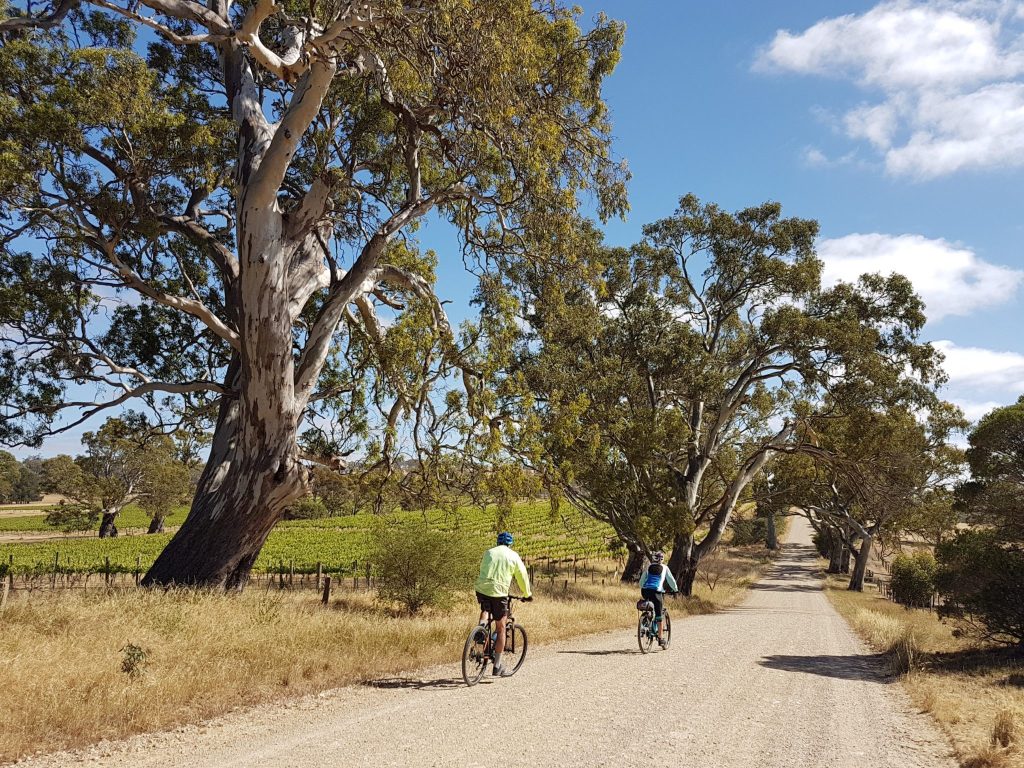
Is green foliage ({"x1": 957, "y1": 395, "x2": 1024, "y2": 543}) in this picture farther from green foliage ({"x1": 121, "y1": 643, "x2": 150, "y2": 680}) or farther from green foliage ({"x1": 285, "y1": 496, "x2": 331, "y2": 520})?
green foliage ({"x1": 285, "y1": 496, "x2": 331, "y2": 520})

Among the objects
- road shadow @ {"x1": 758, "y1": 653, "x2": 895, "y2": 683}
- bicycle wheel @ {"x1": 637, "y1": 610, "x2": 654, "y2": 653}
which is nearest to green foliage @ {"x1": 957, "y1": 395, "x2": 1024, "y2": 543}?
road shadow @ {"x1": 758, "y1": 653, "x2": 895, "y2": 683}

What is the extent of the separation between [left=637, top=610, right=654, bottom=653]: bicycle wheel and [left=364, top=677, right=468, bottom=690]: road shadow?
4073 millimetres

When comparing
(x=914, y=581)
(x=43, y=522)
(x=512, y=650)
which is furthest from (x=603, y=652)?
(x=43, y=522)

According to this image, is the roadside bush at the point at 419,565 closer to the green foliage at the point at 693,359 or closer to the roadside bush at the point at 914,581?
the green foliage at the point at 693,359

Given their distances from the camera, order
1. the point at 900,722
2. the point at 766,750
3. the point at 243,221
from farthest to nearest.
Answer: the point at 243,221 → the point at 900,722 → the point at 766,750

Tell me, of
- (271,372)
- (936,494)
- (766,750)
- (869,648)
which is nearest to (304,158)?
(271,372)

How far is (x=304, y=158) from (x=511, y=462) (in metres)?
8.42

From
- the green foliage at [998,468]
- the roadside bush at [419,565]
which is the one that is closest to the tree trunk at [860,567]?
the green foliage at [998,468]

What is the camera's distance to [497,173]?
1277 cm

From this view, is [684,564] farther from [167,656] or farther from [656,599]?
[167,656]

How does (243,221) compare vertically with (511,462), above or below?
above

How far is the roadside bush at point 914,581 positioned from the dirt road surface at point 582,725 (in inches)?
1019

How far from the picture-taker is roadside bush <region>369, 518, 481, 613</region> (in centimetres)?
1385

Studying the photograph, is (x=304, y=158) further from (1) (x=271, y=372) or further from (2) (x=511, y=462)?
(2) (x=511, y=462)
